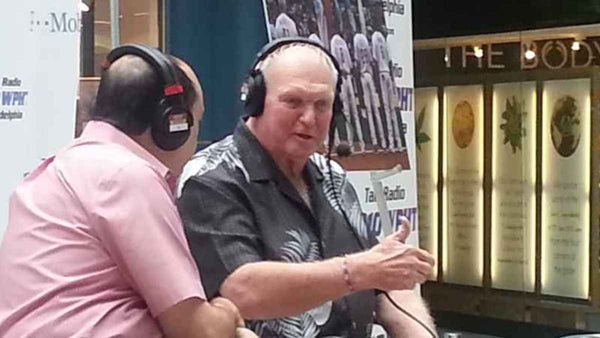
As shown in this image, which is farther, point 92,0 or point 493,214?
point 493,214

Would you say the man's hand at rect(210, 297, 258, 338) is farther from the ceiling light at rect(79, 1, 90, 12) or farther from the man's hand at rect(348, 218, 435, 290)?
the ceiling light at rect(79, 1, 90, 12)

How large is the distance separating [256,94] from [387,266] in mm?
557

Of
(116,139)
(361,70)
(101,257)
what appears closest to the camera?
(101,257)

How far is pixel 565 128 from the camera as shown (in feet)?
31.2

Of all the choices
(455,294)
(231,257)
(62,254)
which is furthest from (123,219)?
(455,294)

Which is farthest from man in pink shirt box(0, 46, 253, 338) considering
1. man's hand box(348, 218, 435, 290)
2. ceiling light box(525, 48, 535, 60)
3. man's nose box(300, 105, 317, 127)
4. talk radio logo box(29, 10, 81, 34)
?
ceiling light box(525, 48, 535, 60)

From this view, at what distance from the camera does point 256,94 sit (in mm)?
2881

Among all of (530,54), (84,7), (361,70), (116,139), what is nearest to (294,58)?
(116,139)

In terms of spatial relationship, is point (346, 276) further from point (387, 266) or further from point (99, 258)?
point (99, 258)

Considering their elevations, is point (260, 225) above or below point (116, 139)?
below

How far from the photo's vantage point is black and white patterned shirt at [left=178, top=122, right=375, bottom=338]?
2.72 meters

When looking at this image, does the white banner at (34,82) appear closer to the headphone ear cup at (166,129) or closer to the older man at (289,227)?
the older man at (289,227)

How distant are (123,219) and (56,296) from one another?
20 centimetres

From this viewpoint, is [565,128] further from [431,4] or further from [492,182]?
[431,4]
